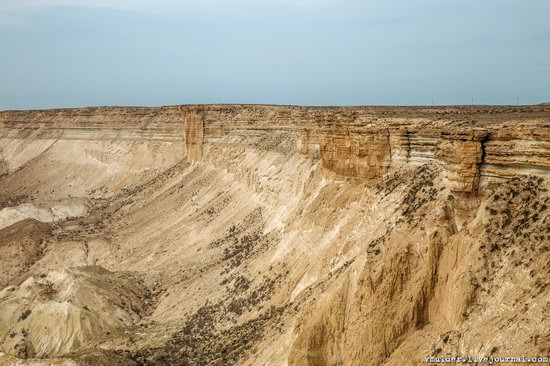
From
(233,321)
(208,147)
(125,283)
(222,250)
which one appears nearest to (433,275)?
(233,321)

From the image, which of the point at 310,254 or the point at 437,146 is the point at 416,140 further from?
the point at 310,254

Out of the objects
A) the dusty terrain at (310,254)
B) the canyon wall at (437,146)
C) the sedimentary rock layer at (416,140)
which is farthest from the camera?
the sedimentary rock layer at (416,140)

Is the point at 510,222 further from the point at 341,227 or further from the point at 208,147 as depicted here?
the point at 208,147

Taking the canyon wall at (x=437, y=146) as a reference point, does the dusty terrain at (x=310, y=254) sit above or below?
below

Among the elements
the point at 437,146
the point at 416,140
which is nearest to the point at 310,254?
the point at 416,140

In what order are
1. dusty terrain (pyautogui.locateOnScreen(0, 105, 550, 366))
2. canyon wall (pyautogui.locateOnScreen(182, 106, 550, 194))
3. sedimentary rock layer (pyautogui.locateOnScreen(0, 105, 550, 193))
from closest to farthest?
dusty terrain (pyautogui.locateOnScreen(0, 105, 550, 366)) < canyon wall (pyautogui.locateOnScreen(182, 106, 550, 194)) < sedimentary rock layer (pyautogui.locateOnScreen(0, 105, 550, 193))

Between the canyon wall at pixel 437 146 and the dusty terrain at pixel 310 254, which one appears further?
the canyon wall at pixel 437 146

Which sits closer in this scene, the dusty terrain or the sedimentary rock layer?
the dusty terrain

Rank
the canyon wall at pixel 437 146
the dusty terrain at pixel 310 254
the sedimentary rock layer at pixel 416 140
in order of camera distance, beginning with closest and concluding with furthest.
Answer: the dusty terrain at pixel 310 254, the canyon wall at pixel 437 146, the sedimentary rock layer at pixel 416 140

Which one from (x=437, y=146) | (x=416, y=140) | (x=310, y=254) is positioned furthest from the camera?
(x=310, y=254)
